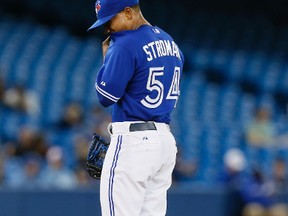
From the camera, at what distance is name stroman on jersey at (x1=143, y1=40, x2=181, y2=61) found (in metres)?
5.07

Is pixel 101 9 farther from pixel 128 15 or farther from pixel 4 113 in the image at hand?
pixel 4 113

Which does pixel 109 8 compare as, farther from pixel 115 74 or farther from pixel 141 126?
pixel 141 126

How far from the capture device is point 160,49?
16.9 ft

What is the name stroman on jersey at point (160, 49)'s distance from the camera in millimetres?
5074

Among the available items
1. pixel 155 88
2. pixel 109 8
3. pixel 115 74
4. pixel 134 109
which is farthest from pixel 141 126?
pixel 109 8

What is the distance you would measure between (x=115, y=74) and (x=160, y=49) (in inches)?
13.6

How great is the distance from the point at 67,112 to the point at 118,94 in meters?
7.13

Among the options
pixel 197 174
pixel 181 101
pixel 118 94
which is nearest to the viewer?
pixel 118 94

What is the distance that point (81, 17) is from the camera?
56.6 feet

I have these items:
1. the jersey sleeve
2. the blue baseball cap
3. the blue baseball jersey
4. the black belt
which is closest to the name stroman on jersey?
the blue baseball jersey

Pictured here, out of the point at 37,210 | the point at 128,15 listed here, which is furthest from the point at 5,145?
the point at 128,15

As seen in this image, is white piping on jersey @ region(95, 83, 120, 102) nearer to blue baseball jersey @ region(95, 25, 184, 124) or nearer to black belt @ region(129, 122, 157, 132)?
blue baseball jersey @ region(95, 25, 184, 124)

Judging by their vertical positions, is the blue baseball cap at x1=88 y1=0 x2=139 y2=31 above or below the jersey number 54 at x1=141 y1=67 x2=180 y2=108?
above

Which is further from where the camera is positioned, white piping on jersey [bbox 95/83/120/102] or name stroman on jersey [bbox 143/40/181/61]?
name stroman on jersey [bbox 143/40/181/61]
